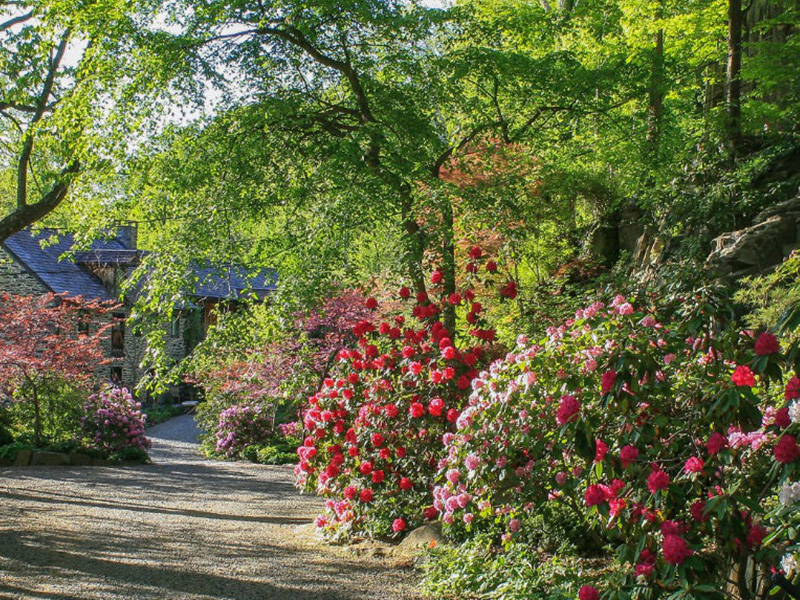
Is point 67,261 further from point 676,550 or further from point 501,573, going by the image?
point 676,550

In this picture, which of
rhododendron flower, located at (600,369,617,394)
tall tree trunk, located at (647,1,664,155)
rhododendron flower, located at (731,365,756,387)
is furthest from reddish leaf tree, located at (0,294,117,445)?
→ rhododendron flower, located at (731,365,756,387)

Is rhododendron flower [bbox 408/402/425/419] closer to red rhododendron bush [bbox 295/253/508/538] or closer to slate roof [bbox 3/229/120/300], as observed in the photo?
red rhododendron bush [bbox 295/253/508/538]

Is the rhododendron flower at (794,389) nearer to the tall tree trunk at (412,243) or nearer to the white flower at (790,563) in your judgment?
the white flower at (790,563)

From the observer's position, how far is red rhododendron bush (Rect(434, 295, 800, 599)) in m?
2.99

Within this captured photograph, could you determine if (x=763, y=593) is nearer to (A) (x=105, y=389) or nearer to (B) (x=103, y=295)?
(A) (x=105, y=389)

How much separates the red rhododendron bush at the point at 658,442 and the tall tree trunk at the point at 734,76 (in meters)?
7.31

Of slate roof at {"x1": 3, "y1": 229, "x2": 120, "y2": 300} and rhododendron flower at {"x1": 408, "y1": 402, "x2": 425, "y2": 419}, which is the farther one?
slate roof at {"x1": 3, "y1": 229, "x2": 120, "y2": 300}

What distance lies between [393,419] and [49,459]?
30.7ft

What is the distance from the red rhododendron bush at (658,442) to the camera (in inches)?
118

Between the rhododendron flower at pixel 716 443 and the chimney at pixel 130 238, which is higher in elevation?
the chimney at pixel 130 238

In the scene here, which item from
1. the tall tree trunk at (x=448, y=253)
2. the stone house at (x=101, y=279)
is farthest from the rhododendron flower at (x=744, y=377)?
the stone house at (x=101, y=279)

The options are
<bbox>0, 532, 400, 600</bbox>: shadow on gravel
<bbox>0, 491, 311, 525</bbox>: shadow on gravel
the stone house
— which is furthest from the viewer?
the stone house

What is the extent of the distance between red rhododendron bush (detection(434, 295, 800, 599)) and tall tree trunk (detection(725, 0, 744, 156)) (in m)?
7.31

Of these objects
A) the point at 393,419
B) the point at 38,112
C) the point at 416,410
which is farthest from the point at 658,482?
the point at 38,112
